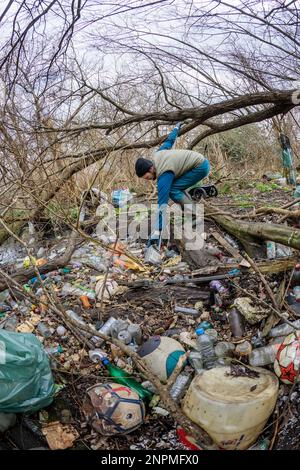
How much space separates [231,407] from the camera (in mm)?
1995

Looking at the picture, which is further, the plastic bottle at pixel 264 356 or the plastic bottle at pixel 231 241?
the plastic bottle at pixel 231 241

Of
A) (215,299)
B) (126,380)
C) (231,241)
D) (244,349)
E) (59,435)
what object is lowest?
(59,435)

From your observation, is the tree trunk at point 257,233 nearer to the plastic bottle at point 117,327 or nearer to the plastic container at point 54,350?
the plastic bottle at point 117,327

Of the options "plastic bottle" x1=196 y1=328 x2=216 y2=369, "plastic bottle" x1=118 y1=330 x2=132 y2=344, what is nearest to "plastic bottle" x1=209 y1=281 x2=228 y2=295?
"plastic bottle" x1=196 y1=328 x2=216 y2=369

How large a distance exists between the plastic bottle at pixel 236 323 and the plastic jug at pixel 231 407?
0.61 m

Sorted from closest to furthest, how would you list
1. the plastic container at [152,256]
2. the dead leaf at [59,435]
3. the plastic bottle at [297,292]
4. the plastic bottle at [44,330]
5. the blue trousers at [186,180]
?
1. the dead leaf at [59,435]
2. the plastic bottle at [297,292]
3. the plastic bottle at [44,330]
4. the plastic container at [152,256]
5. the blue trousers at [186,180]

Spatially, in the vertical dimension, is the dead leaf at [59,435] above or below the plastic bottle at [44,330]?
below

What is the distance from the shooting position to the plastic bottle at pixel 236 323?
2861mm

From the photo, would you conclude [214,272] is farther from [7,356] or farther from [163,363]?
[7,356]

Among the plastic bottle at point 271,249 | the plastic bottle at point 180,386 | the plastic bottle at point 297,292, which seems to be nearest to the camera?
the plastic bottle at point 180,386

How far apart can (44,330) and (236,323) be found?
152 centimetres

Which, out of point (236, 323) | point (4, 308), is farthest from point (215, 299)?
point (4, 308)

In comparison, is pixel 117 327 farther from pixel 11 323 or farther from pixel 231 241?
pixel 231 241

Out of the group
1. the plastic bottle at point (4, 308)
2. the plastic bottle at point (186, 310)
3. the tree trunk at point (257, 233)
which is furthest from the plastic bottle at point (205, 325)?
the plastic bottle at point (4, 308)
